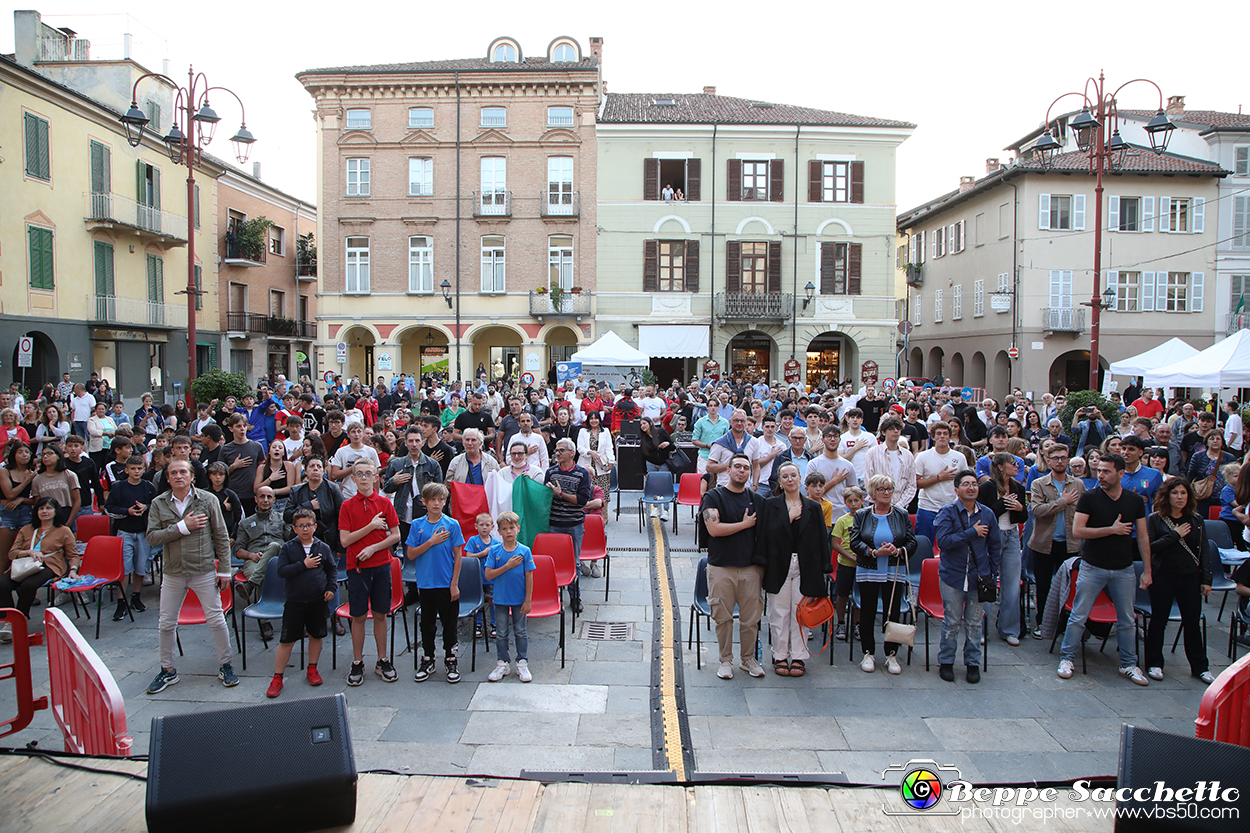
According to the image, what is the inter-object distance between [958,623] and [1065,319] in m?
27.5

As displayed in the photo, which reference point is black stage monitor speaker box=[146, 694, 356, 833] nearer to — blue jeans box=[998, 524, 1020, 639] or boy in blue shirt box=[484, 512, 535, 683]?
boy in blue shirt box=[484, 512, 535, 683]

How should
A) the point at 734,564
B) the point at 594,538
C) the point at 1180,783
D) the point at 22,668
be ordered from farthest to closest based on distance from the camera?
1. the point at 594,538
2. the point at 734,564
3. the point at 22,668
4. the point at 1180,783

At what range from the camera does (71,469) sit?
7.84 m

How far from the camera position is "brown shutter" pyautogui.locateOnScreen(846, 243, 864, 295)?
2919 centimetres

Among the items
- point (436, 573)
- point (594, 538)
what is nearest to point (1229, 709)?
point (436, 573)

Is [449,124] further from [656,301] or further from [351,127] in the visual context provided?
[656,301]

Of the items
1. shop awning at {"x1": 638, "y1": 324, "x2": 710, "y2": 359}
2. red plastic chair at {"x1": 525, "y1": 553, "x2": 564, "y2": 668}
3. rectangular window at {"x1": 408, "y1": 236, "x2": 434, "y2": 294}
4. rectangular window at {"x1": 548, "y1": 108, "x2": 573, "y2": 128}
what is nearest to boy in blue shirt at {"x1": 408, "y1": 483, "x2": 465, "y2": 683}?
red plastic chair at {"x1": 525, "y1": 553, "x2": 564, "y2": 668}

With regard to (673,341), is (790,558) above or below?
below

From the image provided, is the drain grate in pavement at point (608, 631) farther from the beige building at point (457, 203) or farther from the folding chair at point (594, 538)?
the beige building at point (457, 203)

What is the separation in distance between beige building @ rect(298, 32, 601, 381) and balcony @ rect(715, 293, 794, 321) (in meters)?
5.46

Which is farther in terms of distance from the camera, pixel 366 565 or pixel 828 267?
pixel 828 267

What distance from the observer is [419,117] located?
29.5m

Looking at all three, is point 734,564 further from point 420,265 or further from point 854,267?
point 420,265

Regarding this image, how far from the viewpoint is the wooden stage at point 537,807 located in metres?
3.27
